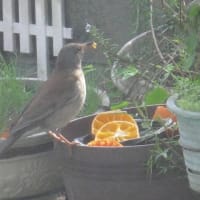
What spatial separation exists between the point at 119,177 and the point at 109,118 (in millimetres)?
720

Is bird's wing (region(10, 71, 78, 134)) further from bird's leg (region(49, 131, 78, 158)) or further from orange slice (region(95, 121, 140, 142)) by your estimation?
orange slice (region(95, 121, 140, 142))

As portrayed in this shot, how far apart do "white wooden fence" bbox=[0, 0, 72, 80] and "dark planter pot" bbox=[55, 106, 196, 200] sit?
3.12 m

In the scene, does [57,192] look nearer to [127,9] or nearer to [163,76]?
[163,76]

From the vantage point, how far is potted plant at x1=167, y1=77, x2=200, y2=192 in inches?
145

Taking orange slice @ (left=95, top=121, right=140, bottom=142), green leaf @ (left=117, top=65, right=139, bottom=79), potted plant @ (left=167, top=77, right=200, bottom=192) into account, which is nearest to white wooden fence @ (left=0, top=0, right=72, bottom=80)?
orange slice @ (left=95, top=121, right=140, bottom=142)

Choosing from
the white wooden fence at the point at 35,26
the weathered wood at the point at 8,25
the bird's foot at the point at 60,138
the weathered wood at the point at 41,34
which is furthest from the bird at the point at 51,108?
the weathered wood at the point at 8,25

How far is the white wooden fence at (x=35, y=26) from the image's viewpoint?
7676 mm

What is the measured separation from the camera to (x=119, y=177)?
4.30 m

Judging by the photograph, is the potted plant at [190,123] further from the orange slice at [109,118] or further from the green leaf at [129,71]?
the orange slice at [109,118]

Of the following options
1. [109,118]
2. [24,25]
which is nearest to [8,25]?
[24,25]

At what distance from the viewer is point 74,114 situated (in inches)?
206

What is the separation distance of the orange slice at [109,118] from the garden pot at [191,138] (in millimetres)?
1063

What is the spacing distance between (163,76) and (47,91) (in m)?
0.69

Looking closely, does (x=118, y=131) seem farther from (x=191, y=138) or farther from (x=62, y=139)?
(x=191, y=138)
